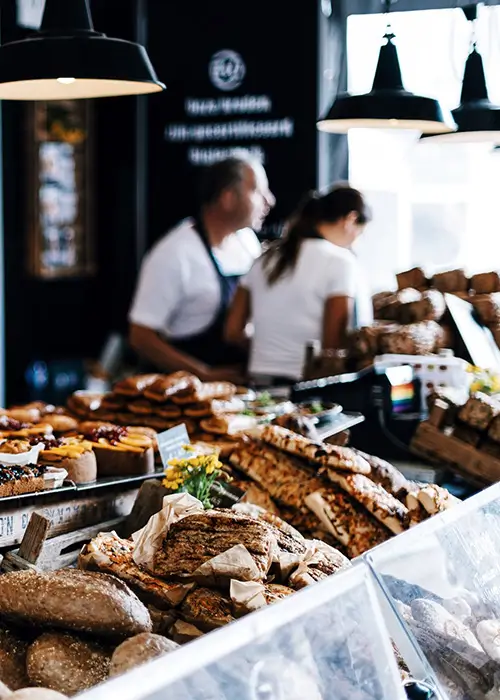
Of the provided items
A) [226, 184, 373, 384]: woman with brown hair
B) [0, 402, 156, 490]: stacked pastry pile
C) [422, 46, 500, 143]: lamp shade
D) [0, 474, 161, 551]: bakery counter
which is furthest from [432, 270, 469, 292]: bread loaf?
[0, 474, 161, 551]: bakery counter

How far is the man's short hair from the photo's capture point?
19.6 ft

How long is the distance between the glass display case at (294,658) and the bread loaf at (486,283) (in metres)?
3.59

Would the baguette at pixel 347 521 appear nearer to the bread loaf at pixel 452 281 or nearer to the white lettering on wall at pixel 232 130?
the bread loaf at pixel 452 281


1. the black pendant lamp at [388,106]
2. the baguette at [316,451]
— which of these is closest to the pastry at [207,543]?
the baguette at [316,451]

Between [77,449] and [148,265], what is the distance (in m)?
3.43

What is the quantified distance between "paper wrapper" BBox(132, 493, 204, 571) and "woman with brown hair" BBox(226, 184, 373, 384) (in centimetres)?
315

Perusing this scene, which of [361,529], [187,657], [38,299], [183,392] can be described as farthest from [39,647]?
[38,299]

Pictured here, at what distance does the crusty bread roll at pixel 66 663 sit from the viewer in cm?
167

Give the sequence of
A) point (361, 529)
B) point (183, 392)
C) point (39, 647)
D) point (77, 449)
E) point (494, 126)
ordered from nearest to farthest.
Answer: point (39, 647)
point (361, 529)
point (77, 449)
point (183, 392)
point (494, 126)

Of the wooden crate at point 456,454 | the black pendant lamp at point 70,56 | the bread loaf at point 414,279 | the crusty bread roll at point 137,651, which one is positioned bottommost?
the wooden crate at point 456,454

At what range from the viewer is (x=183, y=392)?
3.65m

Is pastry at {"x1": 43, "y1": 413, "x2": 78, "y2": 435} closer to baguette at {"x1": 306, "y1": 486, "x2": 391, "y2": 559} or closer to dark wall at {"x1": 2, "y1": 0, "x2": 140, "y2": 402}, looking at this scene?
baguette at {"x1": 306, "y1": 486, "x2": 391, "y2": 559}

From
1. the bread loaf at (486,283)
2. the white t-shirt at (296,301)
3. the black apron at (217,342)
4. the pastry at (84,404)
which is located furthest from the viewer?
the black apron at (217,342)

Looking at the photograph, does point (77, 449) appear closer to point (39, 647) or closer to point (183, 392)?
point (183, 392)
